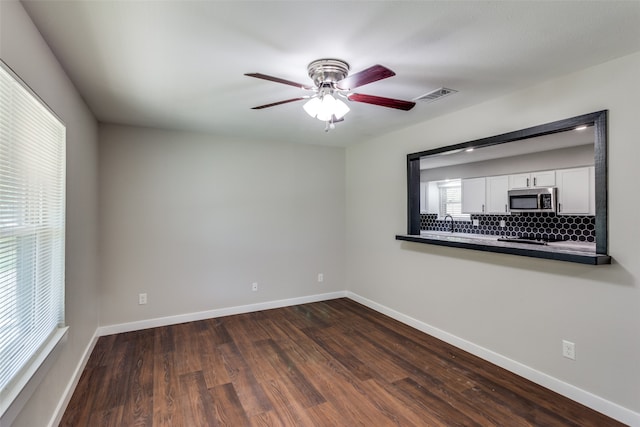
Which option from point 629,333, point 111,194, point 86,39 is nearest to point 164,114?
point 111,194

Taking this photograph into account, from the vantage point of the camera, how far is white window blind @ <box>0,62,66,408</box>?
4.62 feet

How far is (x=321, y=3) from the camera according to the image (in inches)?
59.6

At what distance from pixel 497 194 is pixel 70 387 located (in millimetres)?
5857

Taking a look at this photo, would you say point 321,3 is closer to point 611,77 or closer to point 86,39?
point 86,39

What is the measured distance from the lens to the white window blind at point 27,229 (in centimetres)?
141

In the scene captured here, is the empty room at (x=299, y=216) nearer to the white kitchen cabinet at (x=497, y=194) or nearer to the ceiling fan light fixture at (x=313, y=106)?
the ceiling fan light fixture at (x=313, y=106)

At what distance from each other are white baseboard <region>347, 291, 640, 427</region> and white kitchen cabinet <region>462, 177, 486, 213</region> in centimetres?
279

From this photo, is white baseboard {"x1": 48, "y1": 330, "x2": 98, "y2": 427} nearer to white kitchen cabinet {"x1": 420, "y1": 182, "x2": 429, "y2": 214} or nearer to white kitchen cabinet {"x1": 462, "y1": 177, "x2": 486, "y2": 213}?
white kitchen cabinet {"x1": 462, "y1": 177, "x2": 486, "y2": 213}

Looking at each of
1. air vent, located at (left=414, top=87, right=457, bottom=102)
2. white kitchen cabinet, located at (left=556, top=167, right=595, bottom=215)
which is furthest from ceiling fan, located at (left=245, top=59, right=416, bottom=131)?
white kitchen cabinet, located at (left=556, top=167, right=595, bottom=215)

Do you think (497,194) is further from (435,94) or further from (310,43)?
(310,43)

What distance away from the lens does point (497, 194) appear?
5176 millimetres

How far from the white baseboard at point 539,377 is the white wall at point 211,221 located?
1.78 m

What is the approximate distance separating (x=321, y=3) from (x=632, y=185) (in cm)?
226

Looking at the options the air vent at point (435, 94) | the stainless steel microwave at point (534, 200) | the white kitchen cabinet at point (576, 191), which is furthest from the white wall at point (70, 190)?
the white kitchen cabinet at point (576, 191)
